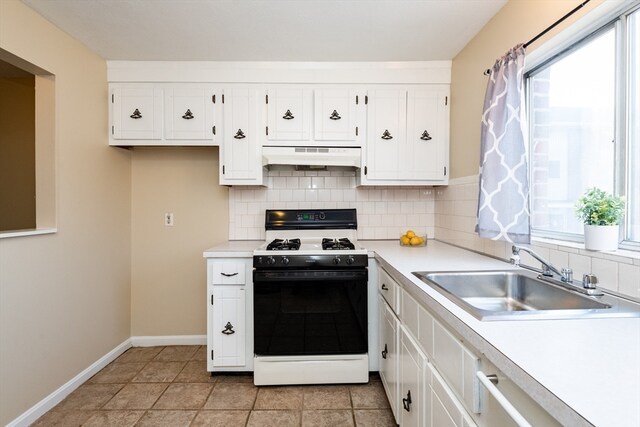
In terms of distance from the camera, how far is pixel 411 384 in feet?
4.94

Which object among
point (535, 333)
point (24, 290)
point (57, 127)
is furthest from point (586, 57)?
point (24, 290)

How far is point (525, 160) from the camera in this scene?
1678mm

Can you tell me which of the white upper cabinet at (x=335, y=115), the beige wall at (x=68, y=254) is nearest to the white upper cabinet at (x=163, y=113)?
the beige wall at (x=68, y=254)

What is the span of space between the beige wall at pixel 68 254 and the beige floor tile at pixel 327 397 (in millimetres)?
1642

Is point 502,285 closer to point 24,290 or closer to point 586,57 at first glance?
point 586,57

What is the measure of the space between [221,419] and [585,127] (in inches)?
98.5

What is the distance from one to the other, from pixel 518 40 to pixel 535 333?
5.36ft

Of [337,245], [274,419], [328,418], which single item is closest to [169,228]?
[337,245]

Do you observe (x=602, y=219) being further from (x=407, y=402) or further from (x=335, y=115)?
(x=335, y=115)

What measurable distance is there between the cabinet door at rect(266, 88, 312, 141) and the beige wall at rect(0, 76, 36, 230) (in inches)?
83.5

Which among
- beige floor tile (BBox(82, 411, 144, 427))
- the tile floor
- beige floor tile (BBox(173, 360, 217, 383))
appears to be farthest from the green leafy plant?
beige floor tile (BBox(82, 411, 144, 427))

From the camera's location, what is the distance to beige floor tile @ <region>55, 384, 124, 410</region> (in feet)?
6.83

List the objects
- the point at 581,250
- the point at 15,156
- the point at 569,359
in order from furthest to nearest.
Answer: the point at 15,156 → the point at 581,250 → the point at 569,359

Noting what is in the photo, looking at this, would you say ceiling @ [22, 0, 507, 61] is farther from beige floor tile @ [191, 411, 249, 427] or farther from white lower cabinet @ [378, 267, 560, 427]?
beige floor tile @ [191, 411, 249, 427]
